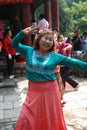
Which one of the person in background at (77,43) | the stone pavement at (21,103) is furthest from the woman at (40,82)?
the person in background at (77,43)

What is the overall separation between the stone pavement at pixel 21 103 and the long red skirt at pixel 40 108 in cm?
167

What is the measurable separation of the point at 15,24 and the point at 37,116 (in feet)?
29.7

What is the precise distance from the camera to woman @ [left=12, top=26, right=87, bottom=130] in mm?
4465

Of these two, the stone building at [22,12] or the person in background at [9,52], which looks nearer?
the person in background at [9,52]

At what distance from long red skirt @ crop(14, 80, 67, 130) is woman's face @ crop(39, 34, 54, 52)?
43cm

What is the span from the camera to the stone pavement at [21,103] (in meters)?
6.56

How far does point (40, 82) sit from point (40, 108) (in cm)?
33

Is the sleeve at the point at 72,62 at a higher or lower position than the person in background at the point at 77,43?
higher

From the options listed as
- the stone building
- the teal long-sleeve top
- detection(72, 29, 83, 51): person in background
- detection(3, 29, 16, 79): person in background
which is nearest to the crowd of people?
the teal long-sleeve top

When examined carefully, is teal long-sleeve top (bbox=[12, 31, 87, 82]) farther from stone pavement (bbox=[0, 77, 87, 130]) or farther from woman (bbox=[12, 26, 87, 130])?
stone pavement (bbox=[0, 77, 87, 130])

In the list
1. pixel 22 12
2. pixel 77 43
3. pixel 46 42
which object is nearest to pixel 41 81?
pixel 46 42

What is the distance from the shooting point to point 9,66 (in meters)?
11.5

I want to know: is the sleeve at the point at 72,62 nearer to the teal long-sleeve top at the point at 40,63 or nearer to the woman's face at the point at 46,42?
the teal long-sleeve top at the point at 40,63

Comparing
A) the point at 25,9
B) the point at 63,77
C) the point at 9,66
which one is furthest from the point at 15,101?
the point at 25,9
